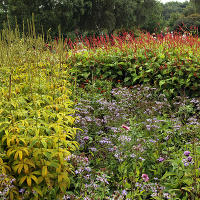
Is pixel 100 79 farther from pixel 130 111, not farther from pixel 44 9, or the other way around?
pixel 44 9

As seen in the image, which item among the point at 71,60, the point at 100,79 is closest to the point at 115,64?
the point at 100,79


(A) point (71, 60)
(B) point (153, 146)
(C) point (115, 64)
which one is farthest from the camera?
(A) point (71, 60)

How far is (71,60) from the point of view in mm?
5887

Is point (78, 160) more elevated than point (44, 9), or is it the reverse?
point (44, 9)

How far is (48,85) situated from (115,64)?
210 cm

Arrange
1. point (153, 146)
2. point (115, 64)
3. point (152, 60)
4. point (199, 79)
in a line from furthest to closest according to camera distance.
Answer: point (115, 64) < point (152, 60) < point (199, 79) < point (153, 146)

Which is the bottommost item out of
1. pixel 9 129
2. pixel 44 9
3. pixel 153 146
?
pixel 153 146

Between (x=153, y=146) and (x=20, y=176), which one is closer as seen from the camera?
(x=20, y=176)

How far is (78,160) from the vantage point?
7.04ft

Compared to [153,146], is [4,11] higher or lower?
higher

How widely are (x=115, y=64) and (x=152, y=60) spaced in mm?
803

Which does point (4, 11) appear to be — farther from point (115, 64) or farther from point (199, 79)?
point (199, 79)

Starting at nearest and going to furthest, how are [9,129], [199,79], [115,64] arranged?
[9,129] < [199,79] < [115,64]

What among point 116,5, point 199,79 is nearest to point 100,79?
point 199,79
